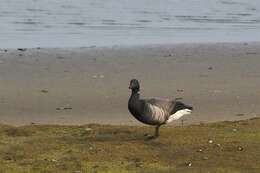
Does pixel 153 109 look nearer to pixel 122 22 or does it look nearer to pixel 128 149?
pixel 128 149

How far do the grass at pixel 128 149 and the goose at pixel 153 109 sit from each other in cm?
24

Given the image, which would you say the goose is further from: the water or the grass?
the water

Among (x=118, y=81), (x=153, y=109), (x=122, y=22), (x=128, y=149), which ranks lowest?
(x=128, y=149)

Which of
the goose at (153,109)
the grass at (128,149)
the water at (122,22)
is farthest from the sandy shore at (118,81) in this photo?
the goose at (153,109)

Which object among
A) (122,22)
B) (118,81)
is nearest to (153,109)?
(118,81)

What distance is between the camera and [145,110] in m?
9.55

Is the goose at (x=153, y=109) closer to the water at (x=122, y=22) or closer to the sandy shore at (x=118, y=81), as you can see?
the sandy shore at (x=118, y=81)

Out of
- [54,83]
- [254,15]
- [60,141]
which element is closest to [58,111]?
[54,83]

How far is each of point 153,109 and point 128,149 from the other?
72 centimetres

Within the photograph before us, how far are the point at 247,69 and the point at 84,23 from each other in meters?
8.32

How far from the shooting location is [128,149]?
29.9 ft

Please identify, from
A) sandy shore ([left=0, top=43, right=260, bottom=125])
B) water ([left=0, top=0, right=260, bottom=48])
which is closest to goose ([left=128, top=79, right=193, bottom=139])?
sandy shore ([left=0, top=43, right=260, bottom=125])

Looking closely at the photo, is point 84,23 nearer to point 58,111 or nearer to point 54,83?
point 54,83

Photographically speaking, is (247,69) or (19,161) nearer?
(19,161)
